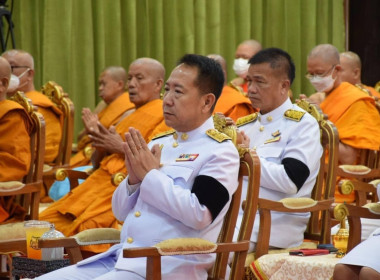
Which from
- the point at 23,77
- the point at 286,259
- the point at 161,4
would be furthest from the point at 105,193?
the point at 161,4

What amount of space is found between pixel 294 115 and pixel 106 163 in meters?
1.62

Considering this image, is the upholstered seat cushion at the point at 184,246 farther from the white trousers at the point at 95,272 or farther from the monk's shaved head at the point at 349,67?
the monk's shaved head at the point at 349,67

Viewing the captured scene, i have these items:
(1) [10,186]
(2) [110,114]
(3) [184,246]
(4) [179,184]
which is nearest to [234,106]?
(2) [110,114]

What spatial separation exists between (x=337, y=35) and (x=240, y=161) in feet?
18.9

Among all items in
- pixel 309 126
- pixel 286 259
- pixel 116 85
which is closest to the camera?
pixel 286 259

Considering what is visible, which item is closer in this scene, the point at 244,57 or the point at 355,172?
the point at 355,172

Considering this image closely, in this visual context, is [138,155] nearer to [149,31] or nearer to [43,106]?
[43,106]

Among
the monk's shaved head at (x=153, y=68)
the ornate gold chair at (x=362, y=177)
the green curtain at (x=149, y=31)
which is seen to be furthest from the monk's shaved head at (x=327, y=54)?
the green curtain at (x=149, y=31)

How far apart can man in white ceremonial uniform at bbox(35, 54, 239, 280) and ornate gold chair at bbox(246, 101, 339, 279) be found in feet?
1.84

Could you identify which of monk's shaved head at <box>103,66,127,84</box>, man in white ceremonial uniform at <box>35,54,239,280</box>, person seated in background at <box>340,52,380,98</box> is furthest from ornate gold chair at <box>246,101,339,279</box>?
monk's shaved head at <box>103,66,127,84</box>

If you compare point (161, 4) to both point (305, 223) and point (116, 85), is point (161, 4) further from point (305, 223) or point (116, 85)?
point (305, 223)

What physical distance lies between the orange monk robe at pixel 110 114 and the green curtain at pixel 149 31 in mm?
842

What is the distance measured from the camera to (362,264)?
2676 millimetres

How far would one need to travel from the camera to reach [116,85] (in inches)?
274
